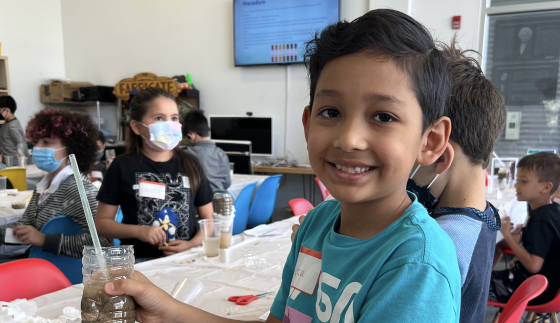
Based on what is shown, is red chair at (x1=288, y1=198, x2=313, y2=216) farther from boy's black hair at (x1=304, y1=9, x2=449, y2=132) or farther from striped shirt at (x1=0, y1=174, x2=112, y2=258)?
boy's black hair at (x1=304, y1=9, x2=449, y2=132)

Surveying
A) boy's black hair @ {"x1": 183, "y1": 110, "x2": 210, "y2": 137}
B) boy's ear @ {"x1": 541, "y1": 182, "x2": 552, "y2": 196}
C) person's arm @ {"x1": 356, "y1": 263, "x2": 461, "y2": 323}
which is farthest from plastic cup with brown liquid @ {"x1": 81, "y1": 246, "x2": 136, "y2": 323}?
boy's black hair @ {"x1": 183, "y1": 110, "x2": 210, "y2": 137}

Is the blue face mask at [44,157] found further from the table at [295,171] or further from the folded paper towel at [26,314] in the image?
the table at [295,171]

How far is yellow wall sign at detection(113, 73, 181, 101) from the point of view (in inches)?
246

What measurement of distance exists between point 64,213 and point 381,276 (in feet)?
6.27

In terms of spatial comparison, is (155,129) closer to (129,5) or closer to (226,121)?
(226,121)

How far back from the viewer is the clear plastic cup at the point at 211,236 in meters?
1.61

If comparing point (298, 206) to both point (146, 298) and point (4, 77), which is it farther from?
point (4, 77)

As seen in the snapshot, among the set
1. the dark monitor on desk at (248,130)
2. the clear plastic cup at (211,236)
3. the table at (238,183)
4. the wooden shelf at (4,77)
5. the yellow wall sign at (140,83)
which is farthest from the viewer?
the wooden shelf at (4,77)

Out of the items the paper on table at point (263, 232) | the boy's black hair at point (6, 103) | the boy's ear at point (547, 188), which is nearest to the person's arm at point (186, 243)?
the paper on table at point (263, 232)

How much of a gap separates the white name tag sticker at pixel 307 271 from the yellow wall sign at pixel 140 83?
5.73 m

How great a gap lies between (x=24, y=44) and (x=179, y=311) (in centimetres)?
790

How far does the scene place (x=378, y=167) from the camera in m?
0.67

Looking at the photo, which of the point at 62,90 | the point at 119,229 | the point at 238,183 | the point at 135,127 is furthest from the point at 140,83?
the point at 119,229

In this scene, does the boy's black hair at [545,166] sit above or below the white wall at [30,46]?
below
